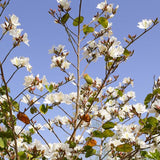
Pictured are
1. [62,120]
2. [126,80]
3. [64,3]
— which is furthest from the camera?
[126,80]

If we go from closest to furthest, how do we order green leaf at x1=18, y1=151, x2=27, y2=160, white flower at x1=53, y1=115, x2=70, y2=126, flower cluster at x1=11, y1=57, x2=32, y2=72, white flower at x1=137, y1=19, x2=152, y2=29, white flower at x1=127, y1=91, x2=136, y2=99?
green leaf at x1=18, y1=151, x2=27, y2=160
flower cluster at x1=11, y1=57, x2=32, y2=72
white flower at x1=137, y1=19, x2=152, y2=29
white flower at x1=53, y1=115, x2=70, y2=126
white flower at x1=127, y1=91, x2=136, y2=99

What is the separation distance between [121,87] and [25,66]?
1.53m

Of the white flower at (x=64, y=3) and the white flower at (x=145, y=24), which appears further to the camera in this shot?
the white flower at (x=64, y=3)

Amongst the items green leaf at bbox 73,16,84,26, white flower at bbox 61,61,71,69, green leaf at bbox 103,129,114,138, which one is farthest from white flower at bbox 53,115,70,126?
green leaf at bbox 73,16,84,26

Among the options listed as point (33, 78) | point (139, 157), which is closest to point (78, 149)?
point (139, 157)

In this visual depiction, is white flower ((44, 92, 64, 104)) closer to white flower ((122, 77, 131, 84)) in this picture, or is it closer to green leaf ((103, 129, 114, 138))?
green leaf ((103, 129, 114, 138))

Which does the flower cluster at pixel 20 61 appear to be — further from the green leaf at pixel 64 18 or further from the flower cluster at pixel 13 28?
the green leaf at pixel 64 18

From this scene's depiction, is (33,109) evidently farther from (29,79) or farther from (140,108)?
(140,108)

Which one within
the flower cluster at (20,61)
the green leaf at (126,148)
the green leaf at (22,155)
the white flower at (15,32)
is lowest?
the green leaf at (126,148)

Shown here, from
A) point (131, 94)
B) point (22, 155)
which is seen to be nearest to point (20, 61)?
point (22, 155)

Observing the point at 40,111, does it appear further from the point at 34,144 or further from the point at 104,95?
the point at 104,95

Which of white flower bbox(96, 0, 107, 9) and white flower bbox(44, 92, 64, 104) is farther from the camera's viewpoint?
white flower bbox(96, 0, 107, 9)

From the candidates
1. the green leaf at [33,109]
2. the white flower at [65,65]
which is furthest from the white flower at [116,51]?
the green leaf at [33,109]

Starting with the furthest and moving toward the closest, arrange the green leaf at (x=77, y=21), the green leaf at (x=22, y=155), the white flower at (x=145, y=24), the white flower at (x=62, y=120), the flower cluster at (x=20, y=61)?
the white flower at (x=62, y=120), the green leaf at (x=77, y=21), the white flower at (x=145, y=24), the flower cluster at (x=20, y=61), the green leaf at (x=22, y=155)
